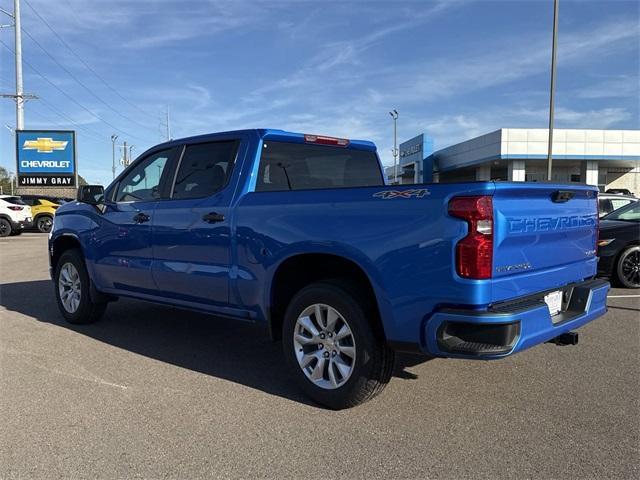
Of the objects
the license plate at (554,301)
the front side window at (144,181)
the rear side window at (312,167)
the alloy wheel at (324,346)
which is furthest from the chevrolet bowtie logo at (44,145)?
the license plate at (554,301)

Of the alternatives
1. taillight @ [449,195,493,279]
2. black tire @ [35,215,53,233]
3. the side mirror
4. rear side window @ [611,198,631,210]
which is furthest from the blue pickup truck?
black tire @ [35,215,53,233]

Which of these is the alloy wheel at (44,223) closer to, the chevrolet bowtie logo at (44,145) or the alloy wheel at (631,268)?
the chevrolet bowtie logo at (44,145)

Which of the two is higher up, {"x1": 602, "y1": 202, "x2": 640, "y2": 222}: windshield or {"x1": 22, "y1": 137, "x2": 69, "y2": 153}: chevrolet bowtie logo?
{"x1": 22, "y1": 137, "x2": 69, "y2": 153}: chevrolet bowtie logo

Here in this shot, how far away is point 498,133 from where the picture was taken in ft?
137

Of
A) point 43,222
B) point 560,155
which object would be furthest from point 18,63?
point 560,155

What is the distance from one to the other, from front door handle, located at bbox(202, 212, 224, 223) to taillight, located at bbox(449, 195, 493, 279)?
83.4 inches

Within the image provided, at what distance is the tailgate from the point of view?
132 inches

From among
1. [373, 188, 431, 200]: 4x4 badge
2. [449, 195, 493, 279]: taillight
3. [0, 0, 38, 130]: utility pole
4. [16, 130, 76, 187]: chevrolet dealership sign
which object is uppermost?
[0, 0, 38, 130]: utility pole

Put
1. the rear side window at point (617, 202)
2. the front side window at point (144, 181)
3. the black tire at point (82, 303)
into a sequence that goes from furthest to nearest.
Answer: the rear side window at point (617, 202), the black tire at point (82, 303), the front side window at point (144, 181)

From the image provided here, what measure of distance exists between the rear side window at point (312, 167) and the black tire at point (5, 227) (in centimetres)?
2027

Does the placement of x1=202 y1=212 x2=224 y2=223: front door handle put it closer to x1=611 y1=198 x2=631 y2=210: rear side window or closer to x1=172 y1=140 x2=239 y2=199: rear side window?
x1=172 y1=140 x2=239 y2=199: rear side window

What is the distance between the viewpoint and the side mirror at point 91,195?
20.0 ft

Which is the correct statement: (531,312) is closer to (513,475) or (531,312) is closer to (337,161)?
(513,475)

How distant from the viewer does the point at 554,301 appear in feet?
12.8
